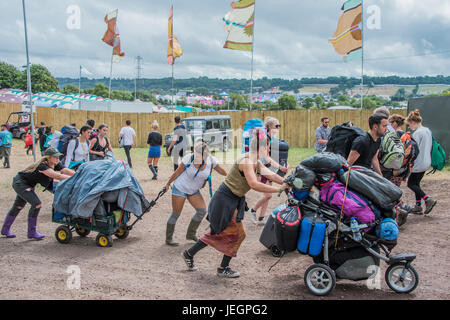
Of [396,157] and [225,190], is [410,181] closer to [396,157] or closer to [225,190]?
[396,157]

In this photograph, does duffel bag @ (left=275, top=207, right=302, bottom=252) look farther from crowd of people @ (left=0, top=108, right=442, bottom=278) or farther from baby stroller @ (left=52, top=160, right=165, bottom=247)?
baby stroller @ (left=52, top=160, right=165, bottom=247)

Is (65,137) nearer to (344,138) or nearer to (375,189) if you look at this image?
(344,138)

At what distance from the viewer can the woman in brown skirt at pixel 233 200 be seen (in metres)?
5.15

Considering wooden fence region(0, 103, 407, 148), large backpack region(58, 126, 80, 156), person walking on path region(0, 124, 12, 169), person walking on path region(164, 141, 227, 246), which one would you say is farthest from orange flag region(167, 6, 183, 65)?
person walking on path region(164, 141, 227, 246)

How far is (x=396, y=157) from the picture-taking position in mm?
6934

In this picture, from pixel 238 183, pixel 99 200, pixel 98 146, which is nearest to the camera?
pixel 238 183

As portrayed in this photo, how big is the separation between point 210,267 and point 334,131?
2.69 meters

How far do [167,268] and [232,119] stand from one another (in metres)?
22.5

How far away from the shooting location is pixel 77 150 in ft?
30.1

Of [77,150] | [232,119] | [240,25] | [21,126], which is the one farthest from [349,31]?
[21,126]

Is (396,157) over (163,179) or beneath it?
over

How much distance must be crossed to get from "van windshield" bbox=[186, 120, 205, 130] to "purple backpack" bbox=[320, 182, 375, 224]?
60.8 ft

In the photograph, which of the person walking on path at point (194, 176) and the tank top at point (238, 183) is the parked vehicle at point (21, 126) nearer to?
the person walking on path at point (194, 176)

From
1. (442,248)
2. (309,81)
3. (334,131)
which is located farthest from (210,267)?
(309,81)
